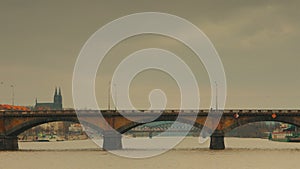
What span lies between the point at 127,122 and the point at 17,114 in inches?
970

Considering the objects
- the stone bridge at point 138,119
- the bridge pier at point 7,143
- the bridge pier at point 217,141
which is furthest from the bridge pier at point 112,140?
the bridge pier at point 7,143

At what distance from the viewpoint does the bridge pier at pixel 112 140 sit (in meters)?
124

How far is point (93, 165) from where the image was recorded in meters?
80.8

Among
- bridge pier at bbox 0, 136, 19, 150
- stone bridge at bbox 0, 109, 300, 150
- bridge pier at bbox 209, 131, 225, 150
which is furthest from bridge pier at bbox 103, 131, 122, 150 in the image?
bridge pier at bbox 0, 136, 19, 150

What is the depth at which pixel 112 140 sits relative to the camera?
124562 mm

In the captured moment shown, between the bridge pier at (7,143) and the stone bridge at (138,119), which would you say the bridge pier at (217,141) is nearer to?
the stone bridge at (138,119)

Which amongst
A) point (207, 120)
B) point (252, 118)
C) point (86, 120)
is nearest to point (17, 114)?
point (86, 120)

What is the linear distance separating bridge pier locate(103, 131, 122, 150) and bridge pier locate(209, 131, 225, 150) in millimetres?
20164

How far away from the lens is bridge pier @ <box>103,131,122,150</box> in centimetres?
12369

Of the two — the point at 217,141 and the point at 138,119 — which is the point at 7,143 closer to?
the point at 138,119

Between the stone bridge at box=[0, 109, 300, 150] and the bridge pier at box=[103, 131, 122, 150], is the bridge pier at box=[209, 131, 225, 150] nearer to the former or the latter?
the stone bridge at box=[0, 109, 300, 150]

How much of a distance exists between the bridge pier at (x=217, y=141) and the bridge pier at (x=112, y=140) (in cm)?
2016

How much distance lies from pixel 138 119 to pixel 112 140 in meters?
7.22

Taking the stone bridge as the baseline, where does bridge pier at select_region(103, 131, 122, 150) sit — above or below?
below
